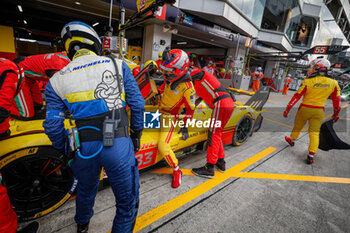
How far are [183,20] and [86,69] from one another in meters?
9.50

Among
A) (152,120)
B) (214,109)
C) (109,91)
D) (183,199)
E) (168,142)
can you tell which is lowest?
(183,199)

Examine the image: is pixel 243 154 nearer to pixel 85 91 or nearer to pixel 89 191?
pixel 89 191

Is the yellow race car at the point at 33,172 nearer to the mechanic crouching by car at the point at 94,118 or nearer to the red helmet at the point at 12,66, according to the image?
the mechanic crouching by car at the point at 94,118

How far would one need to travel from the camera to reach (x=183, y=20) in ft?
30.1

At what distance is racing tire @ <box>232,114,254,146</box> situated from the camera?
352 cm

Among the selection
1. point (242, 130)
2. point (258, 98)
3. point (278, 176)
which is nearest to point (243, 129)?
point (242, 130)

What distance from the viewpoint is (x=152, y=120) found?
2.42 m

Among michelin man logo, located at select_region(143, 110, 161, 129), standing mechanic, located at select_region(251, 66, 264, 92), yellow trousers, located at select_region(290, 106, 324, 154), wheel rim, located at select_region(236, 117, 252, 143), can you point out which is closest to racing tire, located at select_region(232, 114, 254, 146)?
wheel rim, located at select_region(236, 117, 252, 143)

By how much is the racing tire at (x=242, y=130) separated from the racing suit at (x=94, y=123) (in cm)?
273

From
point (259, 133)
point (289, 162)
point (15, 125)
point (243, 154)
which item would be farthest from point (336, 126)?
point (15, 125)

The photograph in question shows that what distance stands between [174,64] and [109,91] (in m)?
1.16

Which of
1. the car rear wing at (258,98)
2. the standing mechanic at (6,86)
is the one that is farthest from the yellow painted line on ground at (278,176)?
the standing mechanic at (6,86)

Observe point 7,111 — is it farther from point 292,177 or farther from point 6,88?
point 292,177

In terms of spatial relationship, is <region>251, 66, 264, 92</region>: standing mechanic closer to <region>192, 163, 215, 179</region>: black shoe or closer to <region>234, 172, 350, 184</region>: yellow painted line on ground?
<region>234, 172, 350, 184</region>: yellow painted line on ground
